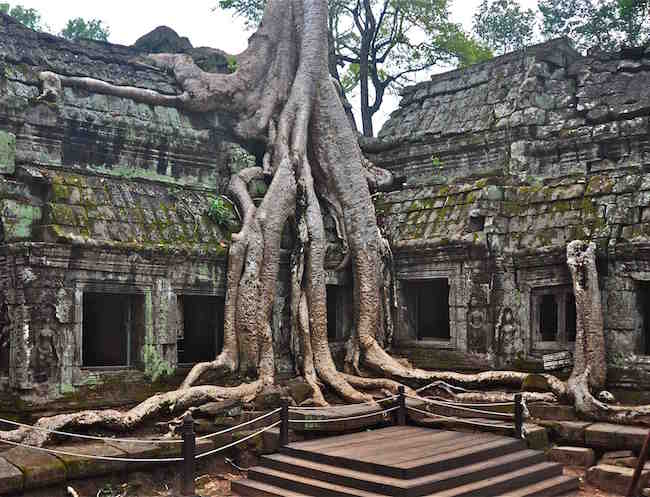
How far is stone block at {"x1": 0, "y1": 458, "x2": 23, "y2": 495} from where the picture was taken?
623 centimetres

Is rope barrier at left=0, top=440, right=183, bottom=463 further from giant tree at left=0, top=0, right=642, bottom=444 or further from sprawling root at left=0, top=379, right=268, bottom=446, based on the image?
giant tree at left=0, top=0, right=642, bottom=444

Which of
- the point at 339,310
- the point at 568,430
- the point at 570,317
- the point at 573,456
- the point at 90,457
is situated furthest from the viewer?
the point at 339,310

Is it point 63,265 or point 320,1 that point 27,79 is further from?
point 320,1

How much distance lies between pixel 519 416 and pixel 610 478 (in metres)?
1.19

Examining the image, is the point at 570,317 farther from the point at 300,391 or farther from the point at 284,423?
the point at 284,423

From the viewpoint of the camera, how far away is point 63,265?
8406mm

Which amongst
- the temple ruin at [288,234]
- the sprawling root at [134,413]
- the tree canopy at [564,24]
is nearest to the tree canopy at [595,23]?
the tree canopy at [564,24]

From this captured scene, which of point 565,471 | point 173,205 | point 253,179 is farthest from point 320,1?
point 565,471

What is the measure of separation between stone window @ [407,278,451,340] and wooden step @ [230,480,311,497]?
4.81 metres

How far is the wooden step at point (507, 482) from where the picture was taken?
6.73 metres

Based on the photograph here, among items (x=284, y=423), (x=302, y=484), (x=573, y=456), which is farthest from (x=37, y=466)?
(x=573, y=456)

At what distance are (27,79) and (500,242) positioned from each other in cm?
635

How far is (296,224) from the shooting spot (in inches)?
416

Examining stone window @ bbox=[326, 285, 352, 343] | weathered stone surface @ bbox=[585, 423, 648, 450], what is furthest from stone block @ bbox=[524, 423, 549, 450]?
stone window @ bbox=[326, 285, 352, 343]
